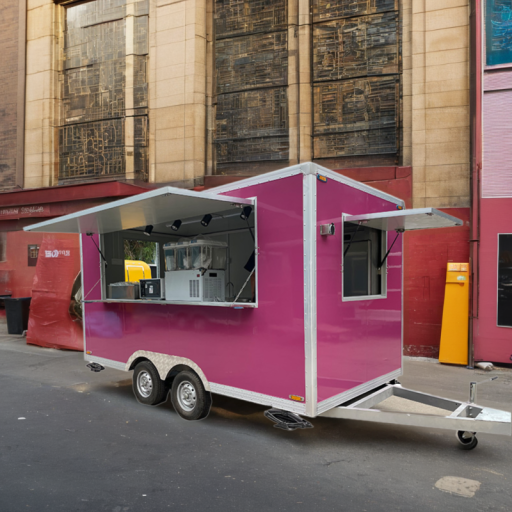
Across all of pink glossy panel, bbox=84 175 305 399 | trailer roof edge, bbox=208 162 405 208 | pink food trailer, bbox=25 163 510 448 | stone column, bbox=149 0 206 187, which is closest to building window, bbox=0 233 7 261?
stone column, bbox=149 0 206 187

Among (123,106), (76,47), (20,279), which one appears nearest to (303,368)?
(123,106)

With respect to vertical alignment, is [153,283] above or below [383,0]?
below

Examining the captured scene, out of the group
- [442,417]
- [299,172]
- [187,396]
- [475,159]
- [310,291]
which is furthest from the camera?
[475,159]

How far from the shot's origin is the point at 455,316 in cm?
1002

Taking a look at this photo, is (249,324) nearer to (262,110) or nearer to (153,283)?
(153,283)

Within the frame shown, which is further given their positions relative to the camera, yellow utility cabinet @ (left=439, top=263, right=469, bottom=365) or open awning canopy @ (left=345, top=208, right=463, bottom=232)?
yellow utility cabinet @ (left=439, top=263, right=469, bottom=365)

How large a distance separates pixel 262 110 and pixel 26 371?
8419mm

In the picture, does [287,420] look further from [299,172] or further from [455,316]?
[455,316]

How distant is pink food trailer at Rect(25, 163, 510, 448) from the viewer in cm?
494

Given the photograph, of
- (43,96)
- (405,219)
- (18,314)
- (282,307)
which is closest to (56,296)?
(18,314)

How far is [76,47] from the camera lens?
1590 centimetres

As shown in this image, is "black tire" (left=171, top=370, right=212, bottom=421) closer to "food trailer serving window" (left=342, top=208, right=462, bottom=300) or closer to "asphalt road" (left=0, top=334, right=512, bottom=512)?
"asphalt road" (left=0, top=334, right=512, bottom=512)

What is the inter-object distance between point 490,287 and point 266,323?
6383 millimetres

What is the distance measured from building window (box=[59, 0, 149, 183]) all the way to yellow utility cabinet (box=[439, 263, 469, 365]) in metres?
9.05
